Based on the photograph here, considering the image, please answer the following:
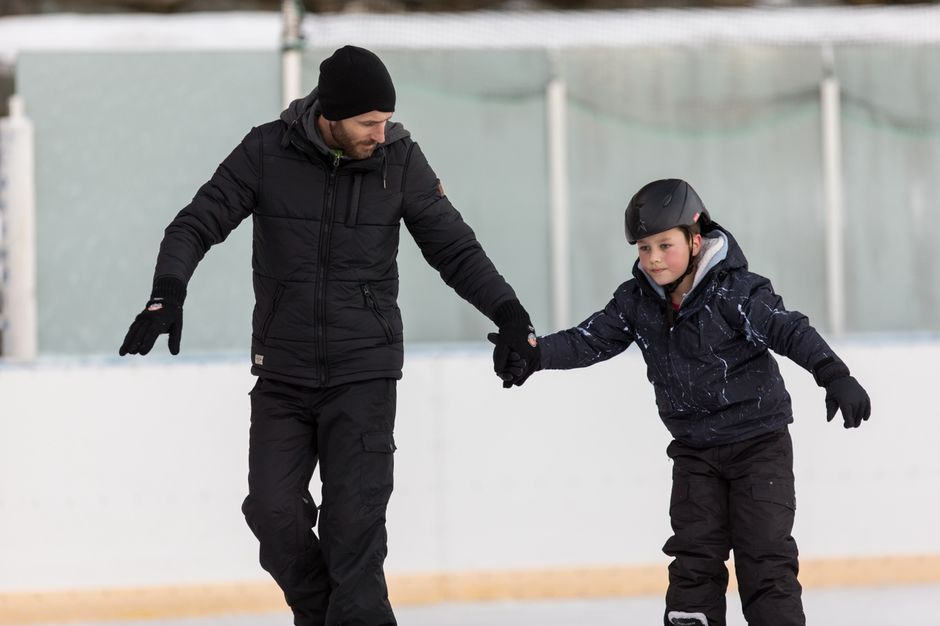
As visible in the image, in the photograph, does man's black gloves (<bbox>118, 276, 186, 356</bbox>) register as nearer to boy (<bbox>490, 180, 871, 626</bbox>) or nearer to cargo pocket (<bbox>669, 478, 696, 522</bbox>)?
boy (<bbox>490, 180, 871, 626</bbox>)

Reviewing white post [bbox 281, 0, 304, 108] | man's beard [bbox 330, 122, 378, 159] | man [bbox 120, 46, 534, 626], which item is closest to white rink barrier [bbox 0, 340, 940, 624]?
white post [bbox 281, 0, 304, 108]

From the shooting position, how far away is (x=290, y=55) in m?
5.29

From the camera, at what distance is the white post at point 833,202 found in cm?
555

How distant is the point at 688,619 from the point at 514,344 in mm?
750

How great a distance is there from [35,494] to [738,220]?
109 inches

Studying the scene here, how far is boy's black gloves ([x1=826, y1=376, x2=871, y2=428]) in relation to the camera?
2992mm

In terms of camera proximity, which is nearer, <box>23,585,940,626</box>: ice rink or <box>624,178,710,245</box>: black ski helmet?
<box>624,178,710,245</box>: black ski helmet

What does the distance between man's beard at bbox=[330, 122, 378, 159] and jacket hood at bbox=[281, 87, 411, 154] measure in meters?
0.03

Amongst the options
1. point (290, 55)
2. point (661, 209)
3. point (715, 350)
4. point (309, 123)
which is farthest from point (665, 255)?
point (290, 55)

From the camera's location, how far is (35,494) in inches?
182

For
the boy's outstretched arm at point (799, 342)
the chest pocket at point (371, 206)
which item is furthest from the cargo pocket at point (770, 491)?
the chest pocket at point (371, 206)

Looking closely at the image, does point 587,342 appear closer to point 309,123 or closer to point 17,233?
point 309,123

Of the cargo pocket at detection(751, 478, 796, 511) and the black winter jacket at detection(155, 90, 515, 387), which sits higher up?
the black winter jacket at detection(155, 90, 515, 387)

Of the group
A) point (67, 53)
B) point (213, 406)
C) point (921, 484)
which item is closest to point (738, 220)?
point (921, 484)
